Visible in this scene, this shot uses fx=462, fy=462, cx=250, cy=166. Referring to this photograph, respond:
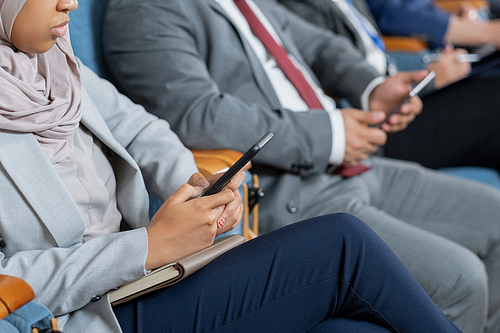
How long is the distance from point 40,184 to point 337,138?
0.75 meters

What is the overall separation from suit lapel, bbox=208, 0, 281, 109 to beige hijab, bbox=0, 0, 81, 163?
54 cm

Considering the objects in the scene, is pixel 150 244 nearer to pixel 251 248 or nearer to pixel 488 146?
pixel 251 248

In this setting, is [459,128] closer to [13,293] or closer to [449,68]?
[449,68]

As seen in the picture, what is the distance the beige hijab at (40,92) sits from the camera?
2.19 ft

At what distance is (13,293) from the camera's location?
1.98ft

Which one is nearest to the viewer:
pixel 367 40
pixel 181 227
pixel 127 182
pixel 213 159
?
pixel 181 227

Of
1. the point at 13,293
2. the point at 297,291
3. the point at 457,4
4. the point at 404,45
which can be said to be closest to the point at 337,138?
the point at 297,291

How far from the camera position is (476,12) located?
9.03ft

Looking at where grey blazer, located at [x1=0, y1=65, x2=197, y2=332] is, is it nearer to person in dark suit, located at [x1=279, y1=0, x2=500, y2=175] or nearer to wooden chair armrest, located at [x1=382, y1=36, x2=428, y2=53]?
person in dark suit, located at [x1=279, y1=0, x2=500, y2=175]

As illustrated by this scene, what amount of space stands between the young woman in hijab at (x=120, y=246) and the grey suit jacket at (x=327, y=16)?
1271mm

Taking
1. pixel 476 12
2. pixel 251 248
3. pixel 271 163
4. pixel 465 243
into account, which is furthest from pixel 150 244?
pixel 476 12

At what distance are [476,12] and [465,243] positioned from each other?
6.54ft

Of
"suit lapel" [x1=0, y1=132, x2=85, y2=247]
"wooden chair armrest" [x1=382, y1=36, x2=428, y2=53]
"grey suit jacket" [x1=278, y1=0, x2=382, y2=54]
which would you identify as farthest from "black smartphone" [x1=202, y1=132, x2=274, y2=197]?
"wooden chair armrest" [x1=382, y1=36, x2=428, y2=53]

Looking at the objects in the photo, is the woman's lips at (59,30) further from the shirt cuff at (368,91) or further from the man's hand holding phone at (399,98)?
the shirt cuff at (368,91)
